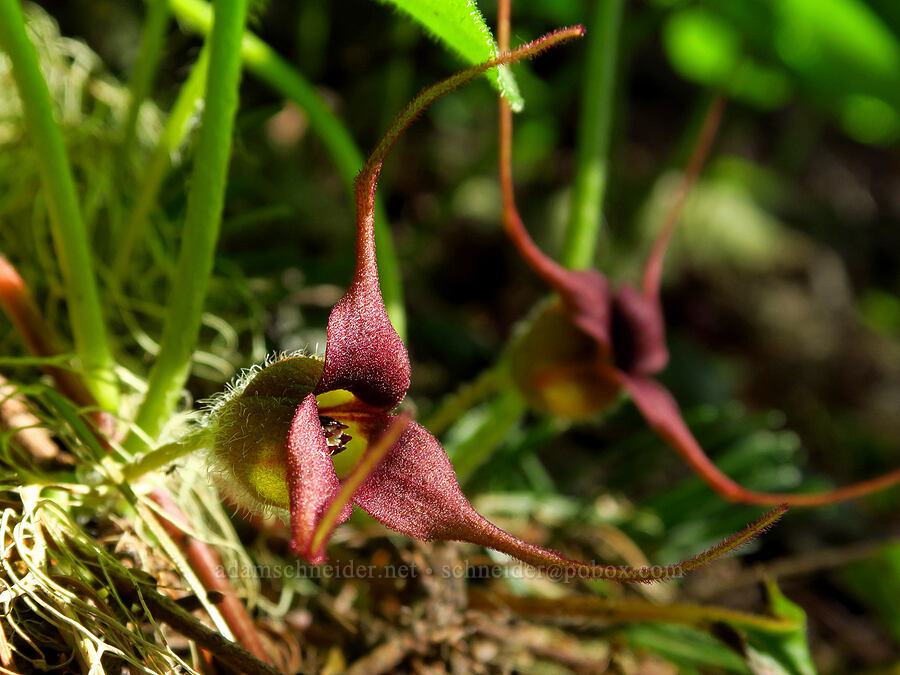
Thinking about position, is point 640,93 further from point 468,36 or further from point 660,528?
point 468,36

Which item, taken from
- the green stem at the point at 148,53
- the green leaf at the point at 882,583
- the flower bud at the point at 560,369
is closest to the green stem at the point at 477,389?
the flower bud at the point at 560,369

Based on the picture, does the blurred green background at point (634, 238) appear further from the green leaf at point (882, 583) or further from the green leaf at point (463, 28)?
the green leaf at point (463, 28)

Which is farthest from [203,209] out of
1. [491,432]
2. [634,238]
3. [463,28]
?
[634,238]

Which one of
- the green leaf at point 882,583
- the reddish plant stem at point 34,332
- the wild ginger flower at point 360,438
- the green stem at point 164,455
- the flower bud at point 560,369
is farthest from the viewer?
the green leaf at point 882,583

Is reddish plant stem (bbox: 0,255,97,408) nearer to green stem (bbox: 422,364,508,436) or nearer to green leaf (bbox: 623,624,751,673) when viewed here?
green stem (bbox: 422,364,508,436)

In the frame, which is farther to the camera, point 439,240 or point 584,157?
point 439,240

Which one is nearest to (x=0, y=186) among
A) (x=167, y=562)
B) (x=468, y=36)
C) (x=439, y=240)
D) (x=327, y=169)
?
(x=167, y=562)
